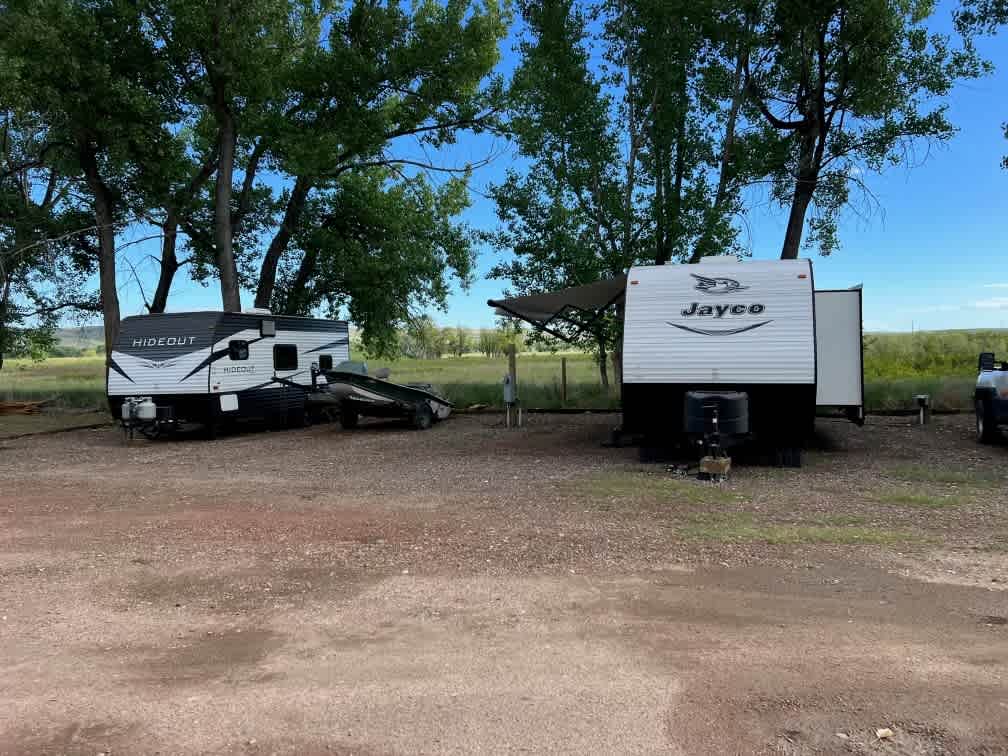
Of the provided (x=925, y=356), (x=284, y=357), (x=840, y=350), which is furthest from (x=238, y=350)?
(x=925, y=356)

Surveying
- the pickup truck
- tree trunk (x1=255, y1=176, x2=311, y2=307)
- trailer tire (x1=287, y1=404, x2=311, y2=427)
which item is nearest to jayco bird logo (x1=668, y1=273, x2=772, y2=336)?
the pickup truck

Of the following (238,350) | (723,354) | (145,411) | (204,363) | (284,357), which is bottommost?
(145,411)

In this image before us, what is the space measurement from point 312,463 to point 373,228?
12.3 m

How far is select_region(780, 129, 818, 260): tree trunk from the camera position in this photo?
57.7ft

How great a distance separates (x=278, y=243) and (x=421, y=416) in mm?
8795

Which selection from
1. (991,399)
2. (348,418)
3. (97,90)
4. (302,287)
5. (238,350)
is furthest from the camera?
(302,287)

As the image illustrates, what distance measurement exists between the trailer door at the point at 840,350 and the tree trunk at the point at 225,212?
13778 mm

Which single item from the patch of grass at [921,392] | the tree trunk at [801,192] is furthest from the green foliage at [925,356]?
the tree trunk at [801,192]

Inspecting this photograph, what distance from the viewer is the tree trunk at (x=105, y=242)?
20266 millimetres

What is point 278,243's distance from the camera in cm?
2142

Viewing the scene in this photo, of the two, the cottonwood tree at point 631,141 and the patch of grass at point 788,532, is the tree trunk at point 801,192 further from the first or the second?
the patch of grass at point 788,532

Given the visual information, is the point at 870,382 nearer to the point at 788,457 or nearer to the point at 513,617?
the point at 788,457

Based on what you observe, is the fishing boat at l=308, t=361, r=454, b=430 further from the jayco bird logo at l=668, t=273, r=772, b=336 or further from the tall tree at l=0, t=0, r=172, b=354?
the tall tree at l=0, t=0, r=172, b=354

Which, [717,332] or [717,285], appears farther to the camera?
[717,285]
